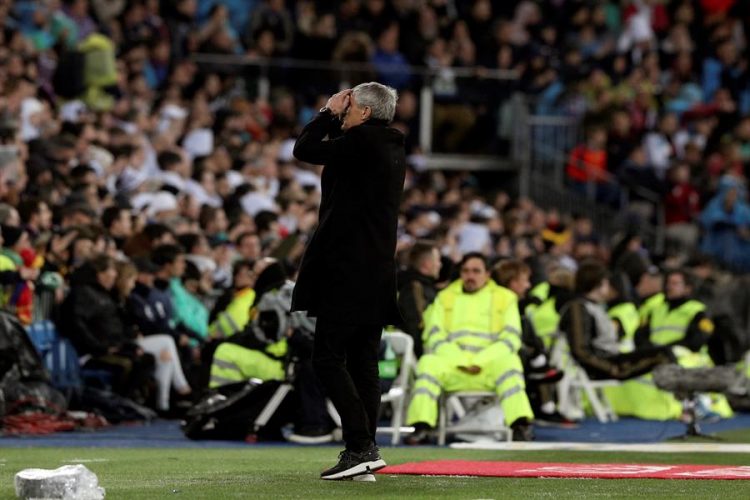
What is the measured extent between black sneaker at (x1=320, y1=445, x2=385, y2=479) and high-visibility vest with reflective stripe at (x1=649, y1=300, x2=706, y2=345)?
9.70 metres

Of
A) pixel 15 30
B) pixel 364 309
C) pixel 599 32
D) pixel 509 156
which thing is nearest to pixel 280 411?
pixel 364 309

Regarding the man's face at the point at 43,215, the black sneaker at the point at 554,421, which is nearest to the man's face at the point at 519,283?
the black sneaker at the point at 554,421

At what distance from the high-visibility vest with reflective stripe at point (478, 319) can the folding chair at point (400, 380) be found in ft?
1.39

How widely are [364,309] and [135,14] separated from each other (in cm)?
1500

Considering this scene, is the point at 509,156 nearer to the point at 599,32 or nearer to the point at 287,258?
the point at 599,32

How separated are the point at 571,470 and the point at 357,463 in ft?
5.01

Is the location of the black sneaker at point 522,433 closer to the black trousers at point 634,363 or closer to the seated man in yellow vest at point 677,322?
the black trousers at point 634,363

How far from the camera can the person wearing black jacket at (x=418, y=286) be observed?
15898 millimetres

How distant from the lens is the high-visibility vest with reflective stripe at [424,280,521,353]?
1480cm

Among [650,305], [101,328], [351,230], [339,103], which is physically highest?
[339,103]

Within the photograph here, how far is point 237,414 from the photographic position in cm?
1476

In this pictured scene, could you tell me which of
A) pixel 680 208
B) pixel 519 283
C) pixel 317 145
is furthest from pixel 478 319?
pixel 680 208

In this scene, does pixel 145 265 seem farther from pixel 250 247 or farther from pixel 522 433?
pixel 522 433

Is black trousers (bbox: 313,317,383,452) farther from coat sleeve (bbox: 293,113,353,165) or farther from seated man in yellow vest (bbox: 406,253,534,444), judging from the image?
seated man in yellow vest (bbox: 406,253,534,444)
